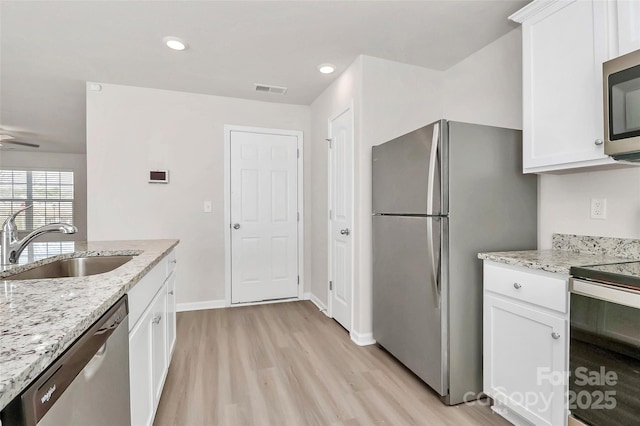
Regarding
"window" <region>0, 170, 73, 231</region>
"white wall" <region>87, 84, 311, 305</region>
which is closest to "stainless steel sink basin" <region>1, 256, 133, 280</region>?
"white wall" <region>87, 84, 311, 305</region>

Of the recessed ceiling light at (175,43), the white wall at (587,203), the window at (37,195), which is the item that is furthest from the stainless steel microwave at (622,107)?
the window at (37,195)

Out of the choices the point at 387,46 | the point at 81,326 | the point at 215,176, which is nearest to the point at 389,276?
the point at 387,46

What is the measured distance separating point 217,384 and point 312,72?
2725 millimetres

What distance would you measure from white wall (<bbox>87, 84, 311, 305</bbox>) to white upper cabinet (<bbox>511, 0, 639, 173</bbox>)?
2.80 meters

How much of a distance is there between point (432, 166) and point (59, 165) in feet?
25.9

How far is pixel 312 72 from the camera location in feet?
10.2

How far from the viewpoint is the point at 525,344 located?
1.59 metres

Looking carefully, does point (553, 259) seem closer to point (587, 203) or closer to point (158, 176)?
point (587, 203)

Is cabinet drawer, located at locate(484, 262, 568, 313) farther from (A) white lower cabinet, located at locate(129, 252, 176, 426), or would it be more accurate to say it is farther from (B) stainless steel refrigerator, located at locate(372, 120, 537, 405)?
(A) white lower cabinet, located at locate(129, 252, 176, 426)

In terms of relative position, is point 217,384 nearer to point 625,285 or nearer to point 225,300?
point 225,300

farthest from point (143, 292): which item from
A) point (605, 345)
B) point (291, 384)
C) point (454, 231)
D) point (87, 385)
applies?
point (605, 345)

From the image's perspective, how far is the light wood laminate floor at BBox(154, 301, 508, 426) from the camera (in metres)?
1.78

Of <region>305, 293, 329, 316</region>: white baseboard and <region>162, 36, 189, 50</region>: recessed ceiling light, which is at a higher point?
<region>162, 36, 189, 50</region>: recessed ceiling light

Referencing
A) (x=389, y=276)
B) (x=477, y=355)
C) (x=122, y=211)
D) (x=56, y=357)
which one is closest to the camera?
(x=56, y=357)
